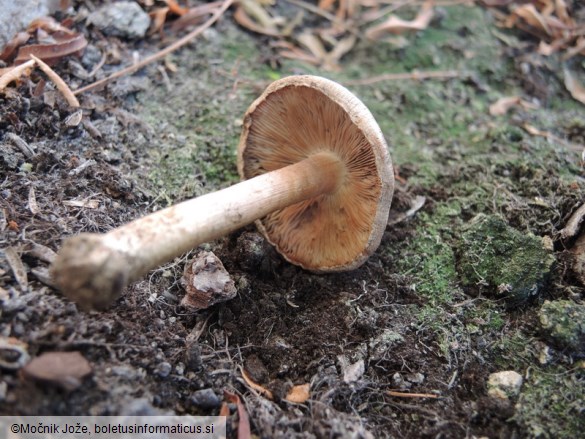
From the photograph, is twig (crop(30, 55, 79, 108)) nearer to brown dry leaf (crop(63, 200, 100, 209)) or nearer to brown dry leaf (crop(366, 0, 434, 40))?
brown dry leaf (crop(63, 200, 100, 209))

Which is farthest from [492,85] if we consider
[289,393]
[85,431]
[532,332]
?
[85,431]

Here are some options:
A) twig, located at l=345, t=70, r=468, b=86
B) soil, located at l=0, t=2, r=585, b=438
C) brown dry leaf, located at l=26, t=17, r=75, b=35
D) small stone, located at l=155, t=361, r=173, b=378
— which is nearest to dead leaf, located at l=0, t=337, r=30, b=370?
soil, located at l=0, t=2, r=585, b=438

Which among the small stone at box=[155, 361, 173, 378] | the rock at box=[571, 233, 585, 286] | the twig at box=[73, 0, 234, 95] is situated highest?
the twig at box=[73, 0, 234, 95]

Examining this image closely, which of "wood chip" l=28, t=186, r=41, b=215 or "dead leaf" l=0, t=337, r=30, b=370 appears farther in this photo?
"wood chip" l=28, t=186, r=41, b=215

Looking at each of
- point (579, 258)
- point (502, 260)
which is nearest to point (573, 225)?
point (579, 258)

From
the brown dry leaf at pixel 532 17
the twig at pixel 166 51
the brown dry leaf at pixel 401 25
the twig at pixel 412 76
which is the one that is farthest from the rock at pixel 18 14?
the brown dry leaf at pixel 532 17

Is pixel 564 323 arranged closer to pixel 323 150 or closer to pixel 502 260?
pixel 502 260
